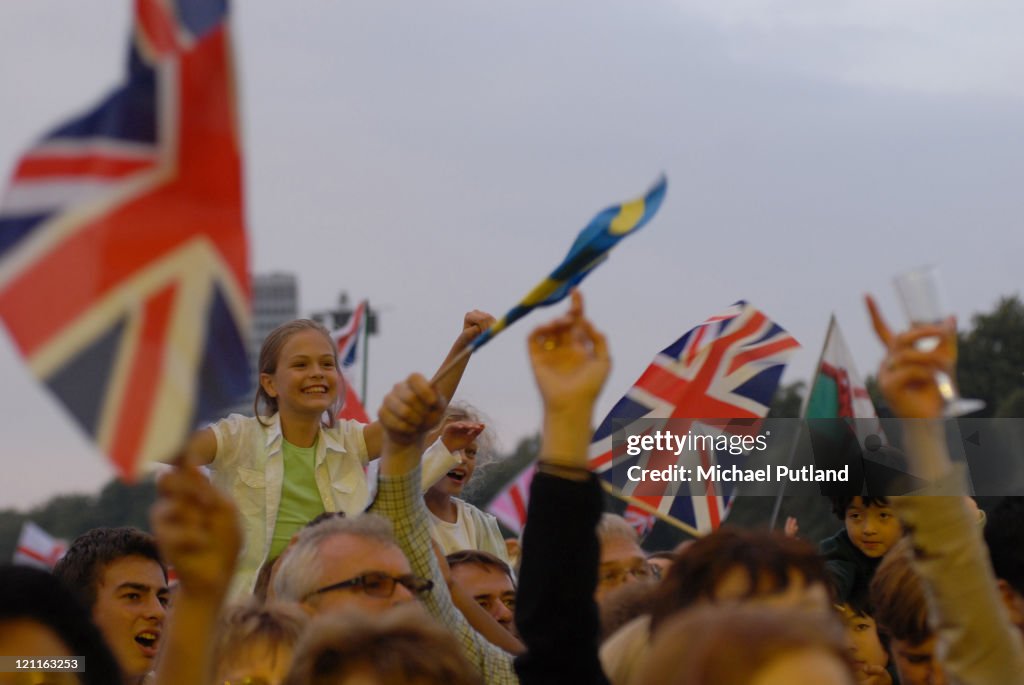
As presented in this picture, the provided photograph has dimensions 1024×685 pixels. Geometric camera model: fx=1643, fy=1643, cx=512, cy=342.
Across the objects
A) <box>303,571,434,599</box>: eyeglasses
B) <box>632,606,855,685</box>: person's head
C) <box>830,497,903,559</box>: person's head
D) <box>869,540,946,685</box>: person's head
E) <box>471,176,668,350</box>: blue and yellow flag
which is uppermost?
<box>471,176,668,350</box>: blue and yellow flag

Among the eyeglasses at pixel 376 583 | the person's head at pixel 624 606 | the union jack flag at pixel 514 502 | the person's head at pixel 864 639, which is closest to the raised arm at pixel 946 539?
the person's head at pixel 624 606

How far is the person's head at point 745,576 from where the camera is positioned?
3322 mm

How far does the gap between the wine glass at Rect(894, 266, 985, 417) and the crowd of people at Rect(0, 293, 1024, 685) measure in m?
0.02

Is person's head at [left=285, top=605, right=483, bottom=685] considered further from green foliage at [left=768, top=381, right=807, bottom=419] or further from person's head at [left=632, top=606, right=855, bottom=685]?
green foliage at [left=768, top=381, right=807, bottom=419]

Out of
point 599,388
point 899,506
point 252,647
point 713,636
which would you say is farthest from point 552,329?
point 713,636

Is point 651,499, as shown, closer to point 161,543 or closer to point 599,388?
point 599,388

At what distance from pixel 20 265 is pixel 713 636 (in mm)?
1446

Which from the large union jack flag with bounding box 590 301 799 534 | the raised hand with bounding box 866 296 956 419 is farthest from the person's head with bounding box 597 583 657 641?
the large union jack flag with bounding box 590 301 799 534

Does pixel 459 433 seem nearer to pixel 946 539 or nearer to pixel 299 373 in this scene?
pixel 299 373

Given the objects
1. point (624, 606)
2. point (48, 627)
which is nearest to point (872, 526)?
point (624, 606)

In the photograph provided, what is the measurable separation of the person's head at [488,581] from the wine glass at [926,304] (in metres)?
2.48

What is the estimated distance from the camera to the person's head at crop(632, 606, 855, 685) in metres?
2.20

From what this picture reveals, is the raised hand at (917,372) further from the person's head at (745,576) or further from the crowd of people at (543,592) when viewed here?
the person's head at (745,576)

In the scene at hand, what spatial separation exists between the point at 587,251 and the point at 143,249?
1302 mm
